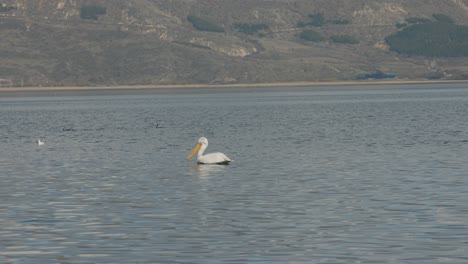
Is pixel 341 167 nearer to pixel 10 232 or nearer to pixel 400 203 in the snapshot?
pixel 400 203

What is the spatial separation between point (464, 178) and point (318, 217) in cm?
1407

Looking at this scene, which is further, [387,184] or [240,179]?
[240,179]

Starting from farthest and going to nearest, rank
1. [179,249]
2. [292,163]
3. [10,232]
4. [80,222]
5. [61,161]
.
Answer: [61,161], [292,163], [80,222], [10,232], [179,249]

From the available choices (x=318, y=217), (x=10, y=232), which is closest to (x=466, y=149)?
(x=318, y=217)

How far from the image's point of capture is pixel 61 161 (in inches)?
2409

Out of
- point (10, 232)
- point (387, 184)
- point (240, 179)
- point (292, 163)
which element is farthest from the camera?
point (292, 163)

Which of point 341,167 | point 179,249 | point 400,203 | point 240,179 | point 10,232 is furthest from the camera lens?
point 341,167

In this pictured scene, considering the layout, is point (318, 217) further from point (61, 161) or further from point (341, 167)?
point (61, 161)

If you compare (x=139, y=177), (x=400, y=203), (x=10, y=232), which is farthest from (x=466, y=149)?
(x=10, y=232)

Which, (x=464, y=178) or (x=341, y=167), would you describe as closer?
(x=464, y=178)

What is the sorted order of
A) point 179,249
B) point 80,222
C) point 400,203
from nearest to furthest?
1. point 179,249
2. point 80,222
3. point 400,203

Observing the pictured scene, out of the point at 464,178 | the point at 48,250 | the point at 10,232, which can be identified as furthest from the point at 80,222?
the point at 464,178

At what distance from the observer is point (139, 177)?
163ft

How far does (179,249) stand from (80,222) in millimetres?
6900
